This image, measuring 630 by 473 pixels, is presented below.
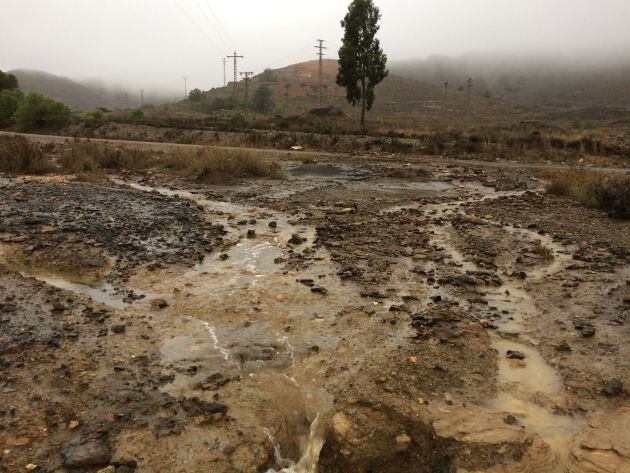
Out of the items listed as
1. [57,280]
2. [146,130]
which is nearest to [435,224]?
[57,280]

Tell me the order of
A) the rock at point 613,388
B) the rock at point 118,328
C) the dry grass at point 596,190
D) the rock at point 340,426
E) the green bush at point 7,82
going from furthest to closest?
the green bush at point 7,82
the dry grass at point 596,190
the rock at point 118,328
the rock at point 613,388
the rock at point 340,426

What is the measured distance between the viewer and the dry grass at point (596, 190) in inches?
385

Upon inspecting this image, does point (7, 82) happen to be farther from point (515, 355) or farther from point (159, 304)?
point (515, 355)

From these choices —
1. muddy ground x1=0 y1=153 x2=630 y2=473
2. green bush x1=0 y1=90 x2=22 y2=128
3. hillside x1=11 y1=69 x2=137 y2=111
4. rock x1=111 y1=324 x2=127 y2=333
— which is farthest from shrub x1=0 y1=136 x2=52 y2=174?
hillside x1=11 y1=69 x2=137 y2=111

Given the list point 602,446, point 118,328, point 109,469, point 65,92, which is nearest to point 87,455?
point 109,469

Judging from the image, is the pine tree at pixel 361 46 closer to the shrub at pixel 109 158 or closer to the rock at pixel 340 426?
the shrub at pixel 109 158

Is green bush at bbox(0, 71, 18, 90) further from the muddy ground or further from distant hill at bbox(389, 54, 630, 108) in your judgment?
distant hill at bbox(389, 54, 630, 108)

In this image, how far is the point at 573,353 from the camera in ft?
14.8

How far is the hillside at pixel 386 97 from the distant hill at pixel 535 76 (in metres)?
19.6

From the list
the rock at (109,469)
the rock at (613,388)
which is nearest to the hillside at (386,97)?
the rock at (613,388)

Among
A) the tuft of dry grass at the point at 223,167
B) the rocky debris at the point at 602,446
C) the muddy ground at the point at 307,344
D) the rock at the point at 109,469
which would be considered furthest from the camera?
the tuft of dry grass at the point at 223,167

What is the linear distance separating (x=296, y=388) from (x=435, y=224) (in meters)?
6.14

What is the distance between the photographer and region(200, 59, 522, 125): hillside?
73500mm

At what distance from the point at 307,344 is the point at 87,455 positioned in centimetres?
219
